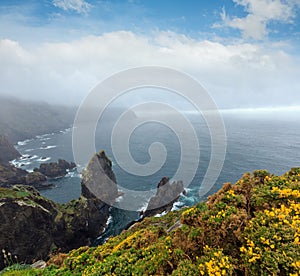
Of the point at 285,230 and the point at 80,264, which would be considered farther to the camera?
the point at 80,264

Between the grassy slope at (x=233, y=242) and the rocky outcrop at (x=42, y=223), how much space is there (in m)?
30.0

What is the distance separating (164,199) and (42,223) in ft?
96.9

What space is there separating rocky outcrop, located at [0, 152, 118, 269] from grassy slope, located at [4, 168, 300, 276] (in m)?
30.0

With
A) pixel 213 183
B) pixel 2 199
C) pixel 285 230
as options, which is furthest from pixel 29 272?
pixel 213 183

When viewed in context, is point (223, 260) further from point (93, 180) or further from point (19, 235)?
point (93, 180)

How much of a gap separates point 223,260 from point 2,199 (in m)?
38.8

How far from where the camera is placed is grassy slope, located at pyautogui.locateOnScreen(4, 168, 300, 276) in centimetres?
531

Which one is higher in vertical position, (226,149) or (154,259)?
(154,259)

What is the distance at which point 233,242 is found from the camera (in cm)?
661

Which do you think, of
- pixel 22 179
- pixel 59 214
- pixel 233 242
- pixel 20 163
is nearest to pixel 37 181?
pixel 22 179

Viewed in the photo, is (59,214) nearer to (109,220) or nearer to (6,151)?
(109,220)

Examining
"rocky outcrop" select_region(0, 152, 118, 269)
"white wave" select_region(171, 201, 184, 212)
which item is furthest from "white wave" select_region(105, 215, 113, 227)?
"white wave" select_region(171, 201, 184, 212)

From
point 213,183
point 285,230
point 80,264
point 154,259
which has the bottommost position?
point 213,183

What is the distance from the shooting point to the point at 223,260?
18.1 ft
